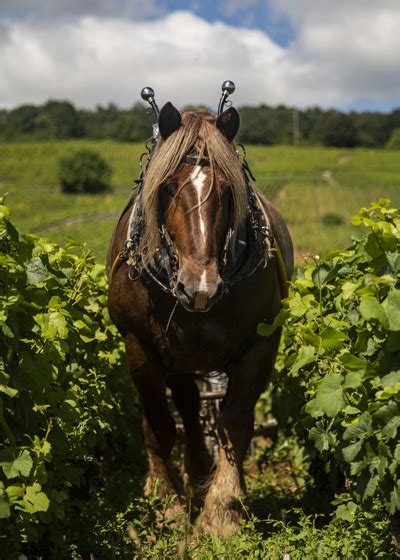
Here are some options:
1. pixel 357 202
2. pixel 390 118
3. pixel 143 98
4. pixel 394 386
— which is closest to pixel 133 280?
pixel 143 98

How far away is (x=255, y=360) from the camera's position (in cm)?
415

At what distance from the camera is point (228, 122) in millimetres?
3928

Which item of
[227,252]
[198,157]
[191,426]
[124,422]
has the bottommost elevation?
[124,422]

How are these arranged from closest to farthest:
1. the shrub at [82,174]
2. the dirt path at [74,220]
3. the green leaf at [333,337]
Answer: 1. the green leaf at [333,337]
2. the dirt path at [74,220]
3. the shrub at [82,174]

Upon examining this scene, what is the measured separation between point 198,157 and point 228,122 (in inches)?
14.9

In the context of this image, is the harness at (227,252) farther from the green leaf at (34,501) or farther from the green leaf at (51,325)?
the green leaf at (34,501)

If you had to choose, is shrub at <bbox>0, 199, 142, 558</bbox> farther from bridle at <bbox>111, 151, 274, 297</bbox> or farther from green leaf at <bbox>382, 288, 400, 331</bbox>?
green leaf at <bbox>382, 288, 400, 331</bbox>

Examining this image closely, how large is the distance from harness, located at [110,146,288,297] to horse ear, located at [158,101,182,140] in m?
0.24

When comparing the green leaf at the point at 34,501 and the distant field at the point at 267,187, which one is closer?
the green leaf at the point at 34,501

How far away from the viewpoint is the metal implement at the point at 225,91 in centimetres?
429

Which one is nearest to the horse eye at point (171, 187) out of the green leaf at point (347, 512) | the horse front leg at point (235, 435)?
the horse front leg at point (235, 435)

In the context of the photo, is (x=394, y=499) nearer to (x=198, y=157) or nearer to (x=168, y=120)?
(x=198, y=157)

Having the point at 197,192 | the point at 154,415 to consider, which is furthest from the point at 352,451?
the point at 154,415

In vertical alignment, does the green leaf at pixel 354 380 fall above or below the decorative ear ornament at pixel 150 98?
below
